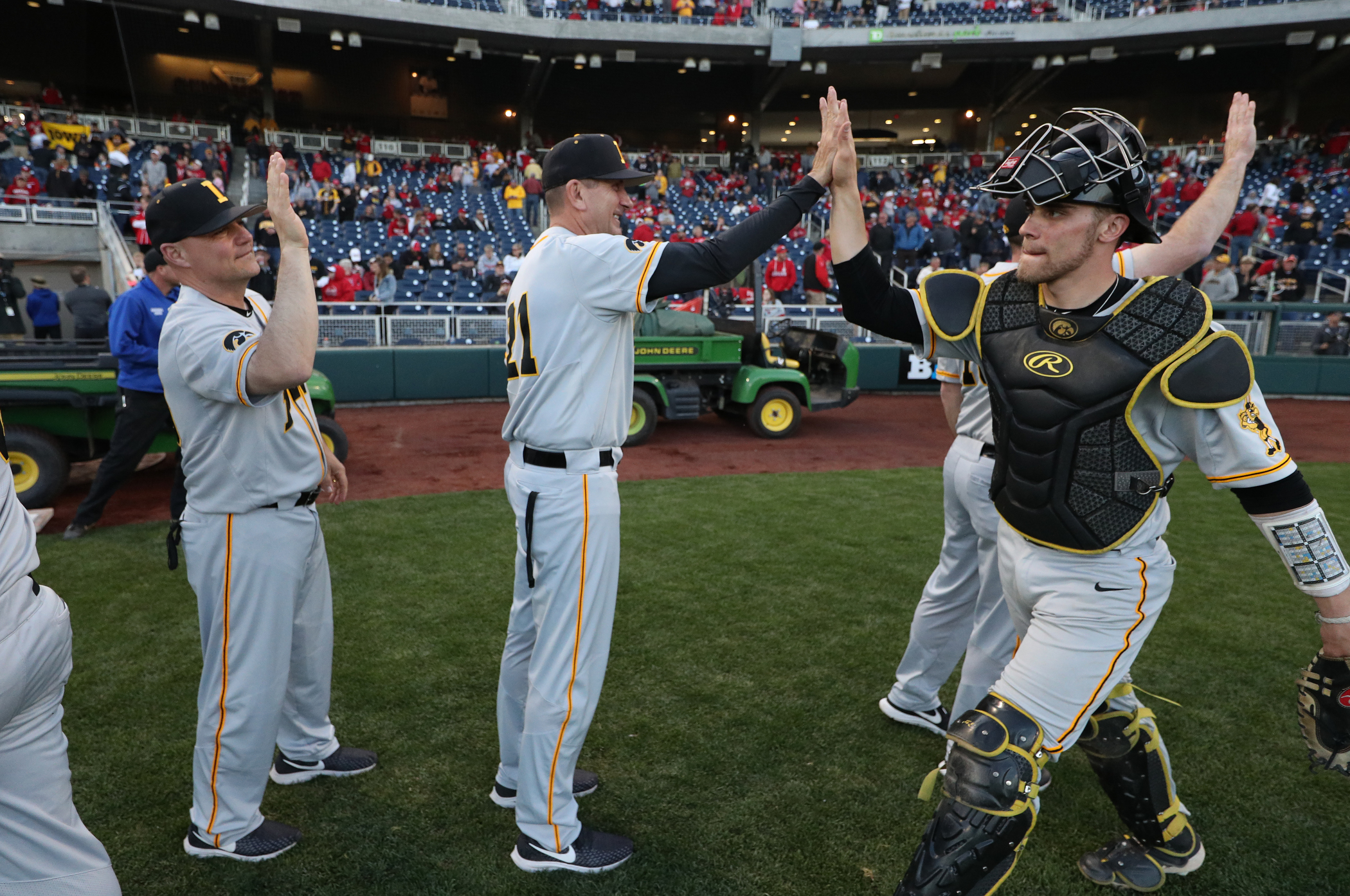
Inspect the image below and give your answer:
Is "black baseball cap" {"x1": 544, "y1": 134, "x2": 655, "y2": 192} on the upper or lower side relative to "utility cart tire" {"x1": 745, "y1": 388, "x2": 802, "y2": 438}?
upper

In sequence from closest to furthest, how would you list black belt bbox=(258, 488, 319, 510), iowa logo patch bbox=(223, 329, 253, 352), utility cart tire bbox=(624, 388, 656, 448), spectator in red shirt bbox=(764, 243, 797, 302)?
iowa logo patch bbox=(223, 329, 253, 352) < black belt bbox=(258, 488, 319, 510) < utility cart tire bbox=(624, 388, 656, 448) < spectator in red shirt bbox=(764, 243, 797, 302)

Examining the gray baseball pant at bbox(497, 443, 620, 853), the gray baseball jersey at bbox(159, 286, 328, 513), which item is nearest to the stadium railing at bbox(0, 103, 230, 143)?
the gray baseball jersey at bbox(159, 286, 328, 513)

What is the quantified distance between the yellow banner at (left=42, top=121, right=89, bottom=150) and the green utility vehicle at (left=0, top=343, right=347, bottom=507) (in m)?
14.9

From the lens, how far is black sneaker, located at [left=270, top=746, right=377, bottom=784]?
3.13m

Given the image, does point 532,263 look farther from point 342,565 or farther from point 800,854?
point 342,565

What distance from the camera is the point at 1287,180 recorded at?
22.2 metres

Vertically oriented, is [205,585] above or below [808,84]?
below

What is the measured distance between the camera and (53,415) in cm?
670

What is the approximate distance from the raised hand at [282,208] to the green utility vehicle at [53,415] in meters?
4.99

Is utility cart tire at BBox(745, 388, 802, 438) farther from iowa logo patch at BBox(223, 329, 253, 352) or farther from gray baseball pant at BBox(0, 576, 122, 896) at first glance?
gray baseball pant at BBox(0, 576, 122, 896)

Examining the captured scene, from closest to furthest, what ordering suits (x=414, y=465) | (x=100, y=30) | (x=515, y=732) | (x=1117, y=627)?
(x=1117, y=627), (x=515, y=732), (x=414, y=465), (x=100, y=30)

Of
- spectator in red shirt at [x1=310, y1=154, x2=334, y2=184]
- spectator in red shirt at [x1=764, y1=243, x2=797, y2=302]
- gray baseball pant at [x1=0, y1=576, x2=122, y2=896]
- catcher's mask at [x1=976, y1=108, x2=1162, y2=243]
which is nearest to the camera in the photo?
gray baseball pant at [x1=0, y1=576, x2=122, y2=896]

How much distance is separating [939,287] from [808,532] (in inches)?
165

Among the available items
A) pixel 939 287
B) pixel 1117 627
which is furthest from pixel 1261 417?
pixel 939 287
